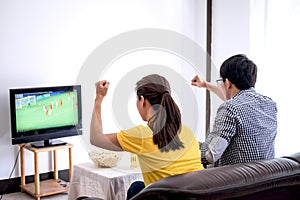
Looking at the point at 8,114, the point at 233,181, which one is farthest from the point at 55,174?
the point at 233,181

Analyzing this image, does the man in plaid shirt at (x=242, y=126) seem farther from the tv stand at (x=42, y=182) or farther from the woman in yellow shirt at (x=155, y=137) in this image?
the tv stand at (x=42, y=182)

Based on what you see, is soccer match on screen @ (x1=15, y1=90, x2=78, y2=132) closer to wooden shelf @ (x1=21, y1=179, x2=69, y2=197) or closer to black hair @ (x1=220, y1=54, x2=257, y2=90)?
wooden shelf @ (x1=21, y1=179, x2=69, y2=197)

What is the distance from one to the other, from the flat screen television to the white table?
40.6 inches

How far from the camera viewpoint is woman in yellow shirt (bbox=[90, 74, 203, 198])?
2225 millimetres

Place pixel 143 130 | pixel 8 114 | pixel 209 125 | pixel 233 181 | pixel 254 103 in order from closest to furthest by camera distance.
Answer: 1. pixel 233 181
2. pixel 143 130
3. pixel 254 103
4. pixel 8 114
5. pixel 209 125

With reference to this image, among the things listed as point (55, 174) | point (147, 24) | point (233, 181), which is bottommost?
point (55, 174)

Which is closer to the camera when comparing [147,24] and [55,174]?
[55,174]

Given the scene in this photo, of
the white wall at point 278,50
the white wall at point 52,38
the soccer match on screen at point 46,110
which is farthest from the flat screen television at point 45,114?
the white wall at point 278,50

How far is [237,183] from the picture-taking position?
173 centimetres

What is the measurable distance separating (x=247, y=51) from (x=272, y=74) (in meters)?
0.46

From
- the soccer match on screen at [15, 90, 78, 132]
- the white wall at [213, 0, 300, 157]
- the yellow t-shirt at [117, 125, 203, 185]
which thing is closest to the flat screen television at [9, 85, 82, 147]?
the soccer match on screen at [15, 90, 78, 132]

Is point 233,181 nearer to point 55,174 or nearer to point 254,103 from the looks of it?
point 254,103

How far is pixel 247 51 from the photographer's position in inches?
192

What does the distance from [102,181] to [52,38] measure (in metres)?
1.92
